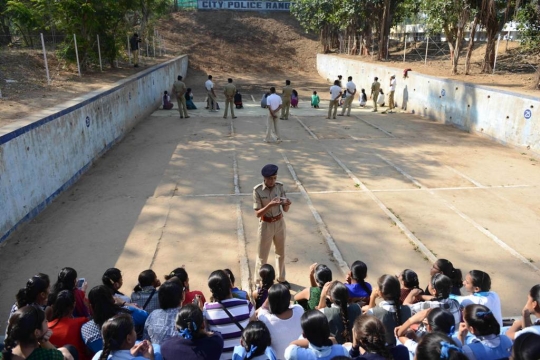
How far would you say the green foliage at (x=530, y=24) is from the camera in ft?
48.9

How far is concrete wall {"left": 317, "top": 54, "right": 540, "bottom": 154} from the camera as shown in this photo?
39.1ft

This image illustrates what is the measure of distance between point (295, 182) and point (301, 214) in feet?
5.90

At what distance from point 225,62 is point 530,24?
24821mm

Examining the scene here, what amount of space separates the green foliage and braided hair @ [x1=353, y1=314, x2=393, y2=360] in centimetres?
1587

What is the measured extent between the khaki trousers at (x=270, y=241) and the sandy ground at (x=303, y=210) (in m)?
0.36

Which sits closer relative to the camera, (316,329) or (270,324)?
(316,329)

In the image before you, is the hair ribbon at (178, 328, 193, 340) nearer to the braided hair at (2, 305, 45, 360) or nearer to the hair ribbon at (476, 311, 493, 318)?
the braided hair at (2, 305, 45, 360)

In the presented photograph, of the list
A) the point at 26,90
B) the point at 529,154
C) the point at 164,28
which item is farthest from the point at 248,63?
the point at 529,154

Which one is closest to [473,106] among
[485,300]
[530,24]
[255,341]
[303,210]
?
[530,24]

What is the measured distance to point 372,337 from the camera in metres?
2.85

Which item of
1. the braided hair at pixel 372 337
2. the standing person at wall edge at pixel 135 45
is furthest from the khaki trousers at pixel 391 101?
the braided hair at pixel 372 337

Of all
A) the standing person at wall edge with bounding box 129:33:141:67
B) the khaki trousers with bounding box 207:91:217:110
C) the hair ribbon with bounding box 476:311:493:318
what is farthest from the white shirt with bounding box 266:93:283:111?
the standing person at wall edge with bounding box 129:33:141:67

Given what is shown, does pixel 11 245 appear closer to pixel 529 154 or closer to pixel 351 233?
pixel 351 233

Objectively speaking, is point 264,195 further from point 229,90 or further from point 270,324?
point 229,90
